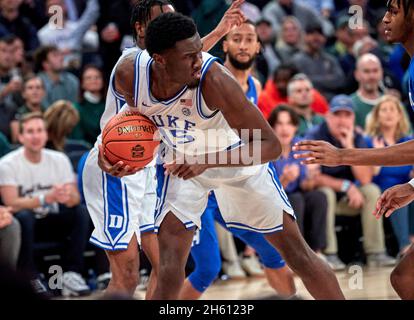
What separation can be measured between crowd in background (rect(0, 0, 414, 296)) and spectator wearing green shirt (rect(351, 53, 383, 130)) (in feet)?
0.04

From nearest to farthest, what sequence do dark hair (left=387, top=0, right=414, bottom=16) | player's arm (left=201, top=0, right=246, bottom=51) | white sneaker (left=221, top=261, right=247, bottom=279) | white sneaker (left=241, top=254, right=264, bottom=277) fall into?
1. dark hair (left=387, top=0, right=414, bottom=16)
2. player's arm (left=201, top=0, right=246, bottom=51)
3. white sneaker (left=221, top=261, right=247, bottom=279)
4. white sneaker (left=241, top=254, right=264, bottom=277)

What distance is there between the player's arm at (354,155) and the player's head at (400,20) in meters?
0.58

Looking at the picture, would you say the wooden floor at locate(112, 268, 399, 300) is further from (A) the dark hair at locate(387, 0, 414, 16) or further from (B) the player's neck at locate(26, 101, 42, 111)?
(A) the dark hair at locate(387, 0, 414, 16)

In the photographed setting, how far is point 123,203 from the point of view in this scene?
173 inches

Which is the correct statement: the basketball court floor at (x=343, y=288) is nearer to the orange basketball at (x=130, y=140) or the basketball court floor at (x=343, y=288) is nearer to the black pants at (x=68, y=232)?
the black pants at (x=68, y=232)

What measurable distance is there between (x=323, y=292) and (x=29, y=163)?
341 cm

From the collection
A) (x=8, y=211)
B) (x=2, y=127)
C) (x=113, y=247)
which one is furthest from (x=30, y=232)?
(x=113, y=247)

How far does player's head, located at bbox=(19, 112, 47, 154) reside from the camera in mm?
6680

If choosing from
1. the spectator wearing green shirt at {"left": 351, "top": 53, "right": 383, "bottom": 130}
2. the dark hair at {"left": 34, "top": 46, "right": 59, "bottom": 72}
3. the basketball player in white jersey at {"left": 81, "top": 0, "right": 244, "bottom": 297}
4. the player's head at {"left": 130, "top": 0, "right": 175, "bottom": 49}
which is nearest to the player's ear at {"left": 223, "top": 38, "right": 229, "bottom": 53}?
the basketball player in white jersey at {"left": 81, "top": 0, "right": 244, "bottom": 297}

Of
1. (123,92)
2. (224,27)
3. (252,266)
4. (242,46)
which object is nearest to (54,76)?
(252,266)

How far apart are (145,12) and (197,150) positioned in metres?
0.80

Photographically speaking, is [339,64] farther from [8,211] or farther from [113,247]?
[113,247]
